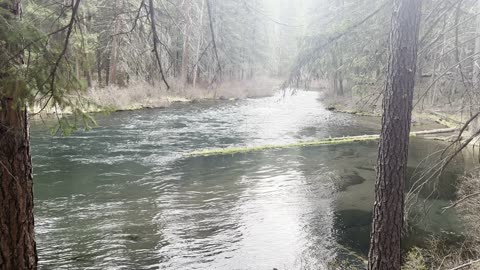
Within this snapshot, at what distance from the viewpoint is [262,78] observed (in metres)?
55.7

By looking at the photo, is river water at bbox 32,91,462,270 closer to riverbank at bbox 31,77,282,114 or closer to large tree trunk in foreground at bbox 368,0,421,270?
large tree trunk in foreground at bbox 368,0,421,270

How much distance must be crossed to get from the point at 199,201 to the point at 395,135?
27.0 feet

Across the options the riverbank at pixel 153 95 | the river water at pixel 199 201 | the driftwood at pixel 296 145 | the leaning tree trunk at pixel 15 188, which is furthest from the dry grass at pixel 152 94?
the leaning tree trunk at pixel 15 188

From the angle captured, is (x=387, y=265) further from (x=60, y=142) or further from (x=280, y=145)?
Answer: (x=60, y=142)

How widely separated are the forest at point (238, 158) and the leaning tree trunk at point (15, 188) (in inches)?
0.5

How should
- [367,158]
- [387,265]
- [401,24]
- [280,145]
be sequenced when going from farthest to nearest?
1. [280,145]
2. [367,158]
3. [387,265]
4. [401,24]

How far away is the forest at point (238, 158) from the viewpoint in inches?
155

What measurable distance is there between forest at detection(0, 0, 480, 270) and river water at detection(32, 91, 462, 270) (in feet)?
0.19

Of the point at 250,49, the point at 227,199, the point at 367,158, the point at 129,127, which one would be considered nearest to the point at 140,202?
the point at 227,199

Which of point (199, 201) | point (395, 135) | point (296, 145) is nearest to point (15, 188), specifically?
point (395, 135)

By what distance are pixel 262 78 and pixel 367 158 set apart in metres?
38.7

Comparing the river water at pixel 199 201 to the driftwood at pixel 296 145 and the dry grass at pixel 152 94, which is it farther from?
the dry grass at pixel 152 94

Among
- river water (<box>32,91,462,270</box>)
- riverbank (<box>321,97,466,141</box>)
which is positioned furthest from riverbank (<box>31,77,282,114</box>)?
river water (<box>32,91,462,270</box>)

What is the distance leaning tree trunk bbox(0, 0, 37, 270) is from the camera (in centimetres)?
A: 390
